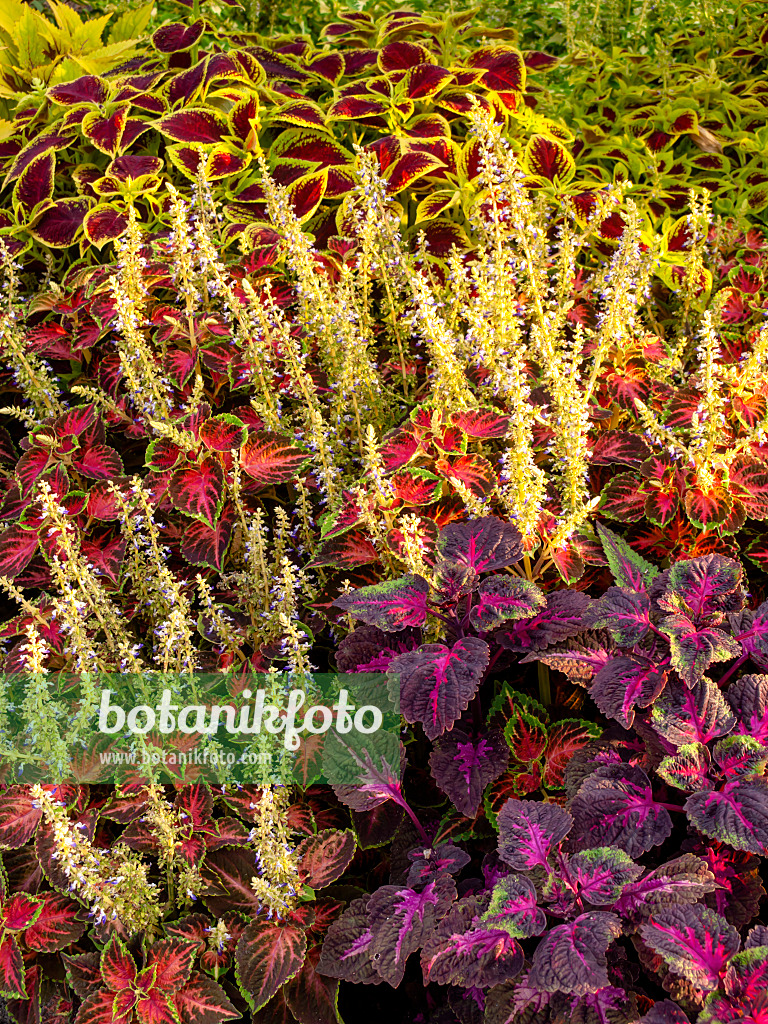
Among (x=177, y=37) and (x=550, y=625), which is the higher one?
(x=177, y=37)

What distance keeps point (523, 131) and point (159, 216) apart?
1343 mm

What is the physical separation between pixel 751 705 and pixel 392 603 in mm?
729

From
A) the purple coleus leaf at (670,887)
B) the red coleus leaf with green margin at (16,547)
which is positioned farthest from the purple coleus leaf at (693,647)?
the red coleus leaf with green margin at (16,547)

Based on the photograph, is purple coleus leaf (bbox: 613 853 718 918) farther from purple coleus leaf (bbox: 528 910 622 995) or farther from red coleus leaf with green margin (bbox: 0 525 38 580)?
red coleus leaf with green margin (bbox: 0 525 38 580)

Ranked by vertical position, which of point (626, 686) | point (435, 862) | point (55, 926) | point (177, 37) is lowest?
point (55, 926)

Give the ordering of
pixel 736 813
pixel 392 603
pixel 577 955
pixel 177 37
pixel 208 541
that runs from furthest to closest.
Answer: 1. pixel 177 37
2. pixel 208 541
3. pixel 392 603
4. pixel 736 813
5. pixel 577 955

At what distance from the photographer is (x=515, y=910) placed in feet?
5.02

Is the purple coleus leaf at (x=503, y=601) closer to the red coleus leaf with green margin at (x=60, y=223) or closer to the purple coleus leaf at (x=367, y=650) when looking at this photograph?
A: the purple coleus leaf at (x=367, y=650)

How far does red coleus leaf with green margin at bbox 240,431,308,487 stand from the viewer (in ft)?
7.73

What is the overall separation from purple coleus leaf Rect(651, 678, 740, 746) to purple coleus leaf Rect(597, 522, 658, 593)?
0.82ft

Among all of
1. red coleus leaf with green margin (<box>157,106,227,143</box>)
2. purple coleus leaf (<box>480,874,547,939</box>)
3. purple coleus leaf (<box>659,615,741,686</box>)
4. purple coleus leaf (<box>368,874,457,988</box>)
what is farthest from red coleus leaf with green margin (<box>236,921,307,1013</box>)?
red coleus leaf with green margin (<box>157,106,227,143</box>)

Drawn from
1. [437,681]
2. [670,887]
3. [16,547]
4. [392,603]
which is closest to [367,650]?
[392,603]

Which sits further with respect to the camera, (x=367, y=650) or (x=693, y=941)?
(x=367, y=650)

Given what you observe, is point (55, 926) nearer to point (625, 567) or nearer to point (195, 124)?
point (625, 567)
